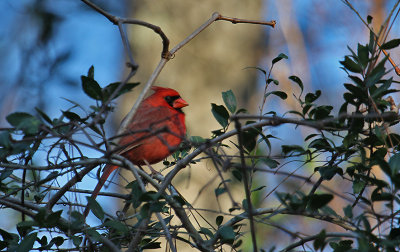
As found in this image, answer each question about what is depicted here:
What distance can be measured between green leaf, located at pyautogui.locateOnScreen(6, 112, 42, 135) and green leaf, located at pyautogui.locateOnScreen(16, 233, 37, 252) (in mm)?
402

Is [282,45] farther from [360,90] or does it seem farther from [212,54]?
[360,90]

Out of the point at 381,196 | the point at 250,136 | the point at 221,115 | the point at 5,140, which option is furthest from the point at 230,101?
the point at 5,140

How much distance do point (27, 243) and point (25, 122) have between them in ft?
1.47

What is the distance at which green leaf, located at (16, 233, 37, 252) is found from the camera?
56.8 inches

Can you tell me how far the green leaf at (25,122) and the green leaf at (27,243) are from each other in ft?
1.32

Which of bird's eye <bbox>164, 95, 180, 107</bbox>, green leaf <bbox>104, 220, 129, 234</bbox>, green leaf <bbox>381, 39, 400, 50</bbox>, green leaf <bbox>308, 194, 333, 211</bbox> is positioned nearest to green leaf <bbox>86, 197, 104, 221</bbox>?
green leaf <bbox>104, 220, 129, 234</bbox>

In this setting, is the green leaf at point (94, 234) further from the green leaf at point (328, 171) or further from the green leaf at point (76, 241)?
the green leaf at point (328, 171)

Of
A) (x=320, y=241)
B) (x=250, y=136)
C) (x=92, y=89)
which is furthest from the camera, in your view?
(x=250, y=136)

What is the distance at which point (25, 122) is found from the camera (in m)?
A: 1.20

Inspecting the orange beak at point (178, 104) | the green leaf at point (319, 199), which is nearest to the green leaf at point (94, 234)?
the green leaf at point (319, 199)

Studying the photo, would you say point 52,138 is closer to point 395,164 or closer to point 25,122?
point 25,122

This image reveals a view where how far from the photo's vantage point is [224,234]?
140 cm

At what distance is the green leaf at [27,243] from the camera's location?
4.74 feet

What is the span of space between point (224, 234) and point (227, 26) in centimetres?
348
